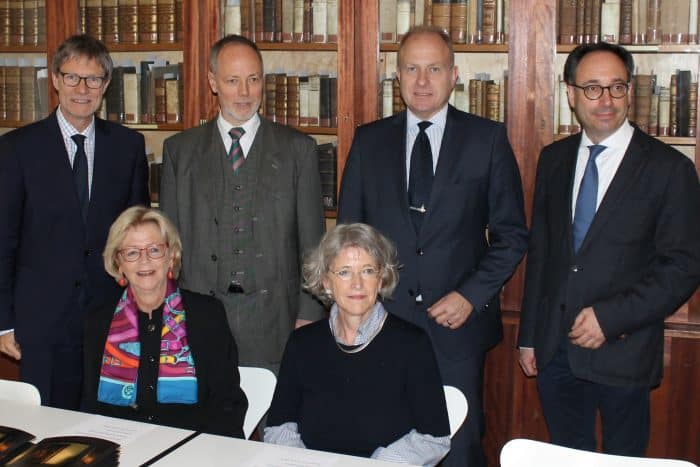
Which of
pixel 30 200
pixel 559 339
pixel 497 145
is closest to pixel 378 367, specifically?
pixel 559 339

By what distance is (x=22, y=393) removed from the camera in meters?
2.60

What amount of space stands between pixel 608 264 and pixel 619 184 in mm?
274

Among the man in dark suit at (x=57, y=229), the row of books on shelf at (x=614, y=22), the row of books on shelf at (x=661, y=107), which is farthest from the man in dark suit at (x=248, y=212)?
the row of books on shelf at (x=614, y=22)

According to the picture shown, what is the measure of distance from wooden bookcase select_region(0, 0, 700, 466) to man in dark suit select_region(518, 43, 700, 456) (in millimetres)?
526

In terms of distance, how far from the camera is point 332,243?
2.57 meters

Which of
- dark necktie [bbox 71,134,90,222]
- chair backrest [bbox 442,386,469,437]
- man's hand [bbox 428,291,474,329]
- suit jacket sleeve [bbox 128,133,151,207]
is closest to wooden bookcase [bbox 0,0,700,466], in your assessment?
suit jacket sleeve [bbox 128,133,151,207]

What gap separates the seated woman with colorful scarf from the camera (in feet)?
8.68

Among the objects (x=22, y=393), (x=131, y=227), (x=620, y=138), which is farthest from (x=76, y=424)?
(x=620, y=138)

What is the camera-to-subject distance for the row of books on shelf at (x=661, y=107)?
3539mm

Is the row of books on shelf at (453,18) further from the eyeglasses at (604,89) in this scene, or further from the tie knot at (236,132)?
the tie knot at (236,132)

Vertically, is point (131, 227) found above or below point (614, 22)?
below

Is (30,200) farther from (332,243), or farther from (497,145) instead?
(497,145)

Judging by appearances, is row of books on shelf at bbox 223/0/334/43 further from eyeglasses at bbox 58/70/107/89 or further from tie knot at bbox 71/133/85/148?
tie knot at bbox 71/133/85/148

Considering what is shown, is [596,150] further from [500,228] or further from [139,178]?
[139,178]
